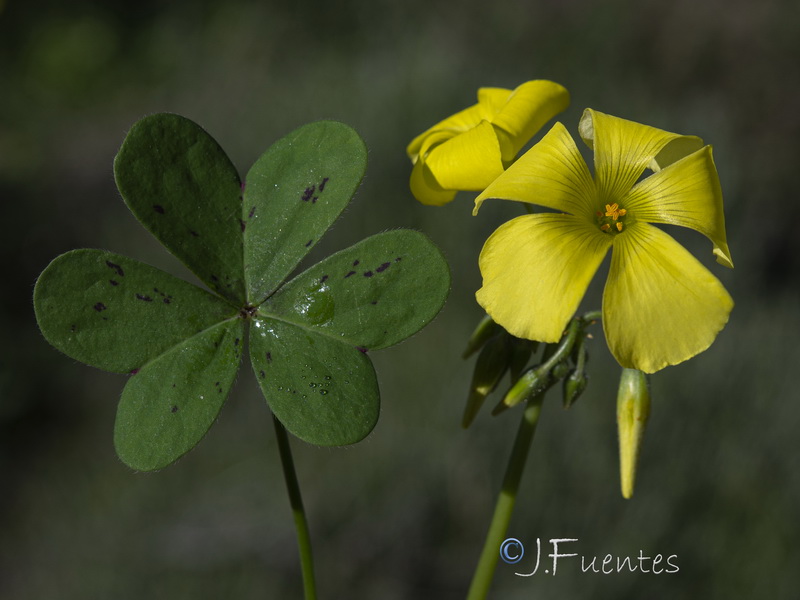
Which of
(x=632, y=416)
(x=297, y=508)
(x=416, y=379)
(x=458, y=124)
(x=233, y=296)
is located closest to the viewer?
(x=297, y=508)

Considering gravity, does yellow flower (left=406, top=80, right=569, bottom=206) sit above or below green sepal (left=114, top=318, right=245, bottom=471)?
above

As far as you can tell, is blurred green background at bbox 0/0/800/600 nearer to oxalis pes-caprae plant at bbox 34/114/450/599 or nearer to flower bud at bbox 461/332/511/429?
flower bud at bbox 461/332/511/429

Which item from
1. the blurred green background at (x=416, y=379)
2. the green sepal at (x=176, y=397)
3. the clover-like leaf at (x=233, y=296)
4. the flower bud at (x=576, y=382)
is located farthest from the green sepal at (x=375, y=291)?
the blurred green background at (x=416, y=379)

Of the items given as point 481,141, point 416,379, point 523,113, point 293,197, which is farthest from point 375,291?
point 416,379

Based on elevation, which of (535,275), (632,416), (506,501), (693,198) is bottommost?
(506,501)

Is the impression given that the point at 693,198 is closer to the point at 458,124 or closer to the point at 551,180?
the point at 551,180

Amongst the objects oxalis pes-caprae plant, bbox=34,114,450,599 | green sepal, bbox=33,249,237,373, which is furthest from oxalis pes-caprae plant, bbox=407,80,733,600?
green sepal, bbox=33,249,237,373

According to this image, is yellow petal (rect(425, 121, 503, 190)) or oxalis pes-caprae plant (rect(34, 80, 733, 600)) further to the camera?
yellow petal (rect(425, 121, 503, 190))

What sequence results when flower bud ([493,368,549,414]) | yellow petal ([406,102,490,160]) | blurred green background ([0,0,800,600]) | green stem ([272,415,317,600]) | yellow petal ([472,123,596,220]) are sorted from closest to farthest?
green stem ([272,415,317,600]) → yellow petal ([472,123,596,220]) → flower bud ([493,368,549,414]) → yellow petal ([406,102,490,160]) → blurred green background ([0,0,800,600])

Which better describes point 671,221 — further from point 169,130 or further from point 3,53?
point 3,53

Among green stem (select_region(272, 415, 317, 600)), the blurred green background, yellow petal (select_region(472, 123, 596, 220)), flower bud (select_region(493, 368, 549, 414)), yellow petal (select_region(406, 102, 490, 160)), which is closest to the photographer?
green stem (select_region(272, 415, 317, 600))
